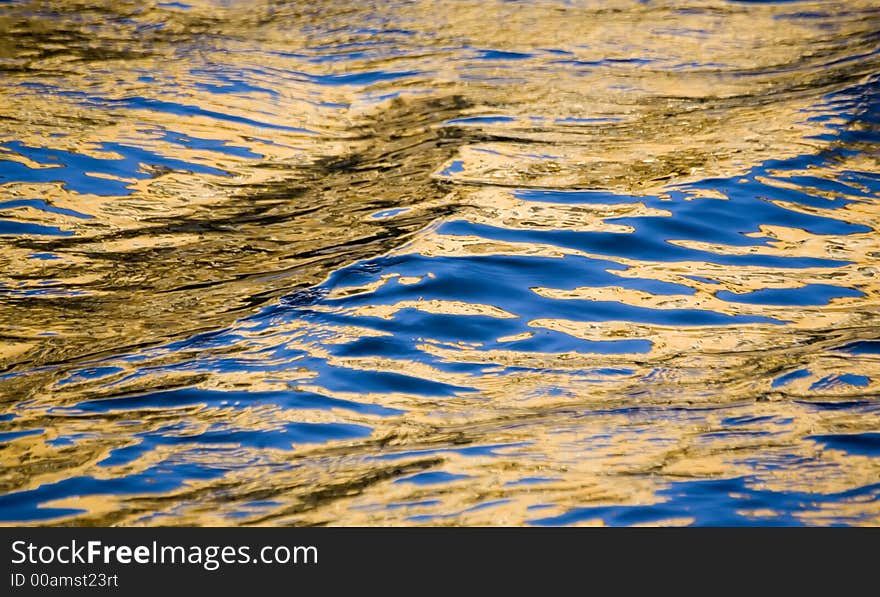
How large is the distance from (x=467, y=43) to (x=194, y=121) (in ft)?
6.19

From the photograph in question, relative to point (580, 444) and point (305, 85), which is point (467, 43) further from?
point (580, 444)

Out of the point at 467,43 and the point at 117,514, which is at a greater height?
the point at 467,43

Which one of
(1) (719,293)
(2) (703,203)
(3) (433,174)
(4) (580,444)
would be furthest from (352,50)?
(4) (580,444)

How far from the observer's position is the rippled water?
8.36ft

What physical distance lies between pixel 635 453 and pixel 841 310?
124cm

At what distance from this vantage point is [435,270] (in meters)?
3.68

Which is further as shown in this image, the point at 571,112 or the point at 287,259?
the point at 571,112

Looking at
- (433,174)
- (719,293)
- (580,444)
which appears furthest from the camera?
(433,174)

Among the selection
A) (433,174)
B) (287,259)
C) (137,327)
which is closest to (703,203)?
(433,174)

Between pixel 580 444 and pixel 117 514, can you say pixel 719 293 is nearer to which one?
pixel 580 444

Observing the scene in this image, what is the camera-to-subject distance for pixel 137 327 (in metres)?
3.30

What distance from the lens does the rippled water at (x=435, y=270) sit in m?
2.55

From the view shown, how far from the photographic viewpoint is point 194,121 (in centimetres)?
506

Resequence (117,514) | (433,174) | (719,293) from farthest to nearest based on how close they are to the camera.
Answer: (433,174) < (719,293) < (117,514)
